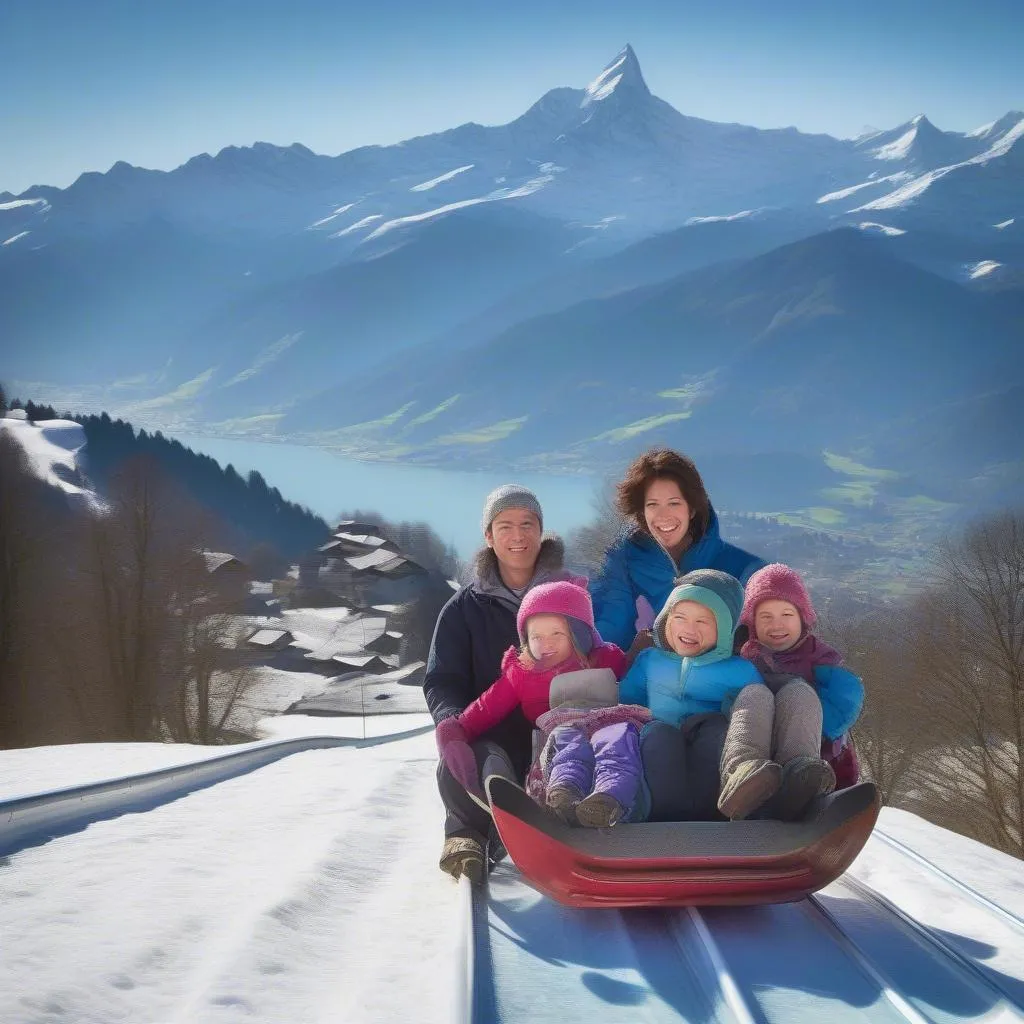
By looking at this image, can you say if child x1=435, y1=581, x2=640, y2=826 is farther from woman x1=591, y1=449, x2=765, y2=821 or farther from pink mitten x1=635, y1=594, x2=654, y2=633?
pink mitten x1=635, y1=594, x2=654, y2=633

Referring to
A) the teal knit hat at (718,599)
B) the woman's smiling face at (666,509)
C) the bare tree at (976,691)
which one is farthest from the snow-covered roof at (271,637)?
the teal knit hat at (718,599)

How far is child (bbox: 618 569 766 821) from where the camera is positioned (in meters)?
3.35

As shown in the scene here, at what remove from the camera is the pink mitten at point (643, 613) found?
15.3 feet

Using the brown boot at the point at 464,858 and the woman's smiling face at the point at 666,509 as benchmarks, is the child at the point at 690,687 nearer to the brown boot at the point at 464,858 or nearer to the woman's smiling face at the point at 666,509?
the brown boot at the point at 464,858

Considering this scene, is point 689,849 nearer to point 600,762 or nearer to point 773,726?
point 600,762

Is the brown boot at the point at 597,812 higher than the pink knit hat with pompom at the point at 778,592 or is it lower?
lower

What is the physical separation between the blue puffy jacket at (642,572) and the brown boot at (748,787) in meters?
1.47

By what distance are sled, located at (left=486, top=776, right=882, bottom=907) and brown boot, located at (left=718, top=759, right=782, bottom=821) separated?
0.16ft

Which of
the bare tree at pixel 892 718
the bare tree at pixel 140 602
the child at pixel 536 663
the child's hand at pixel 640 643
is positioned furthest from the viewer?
the bare tree at pixel 140 602

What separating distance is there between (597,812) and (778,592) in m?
1.13

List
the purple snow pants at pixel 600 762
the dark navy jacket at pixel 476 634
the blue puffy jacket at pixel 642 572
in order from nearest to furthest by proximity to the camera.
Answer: the purple snow pants at pixel 600 762 → the dark navy jacket at pixel 476 634 → the blue puffy jacket at pixel 642 572

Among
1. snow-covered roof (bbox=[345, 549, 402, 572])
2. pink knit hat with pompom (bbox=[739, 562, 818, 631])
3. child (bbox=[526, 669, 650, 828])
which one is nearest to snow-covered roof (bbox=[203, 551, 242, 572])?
snow-covered roof (bbox=[345, 549, 402, 572])

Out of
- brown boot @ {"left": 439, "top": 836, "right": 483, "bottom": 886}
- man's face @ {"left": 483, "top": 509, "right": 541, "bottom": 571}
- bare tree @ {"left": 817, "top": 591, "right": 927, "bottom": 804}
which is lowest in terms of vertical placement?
bare tree @ {"left": 817, "top": 591, "right": 927, "bottom": 804}

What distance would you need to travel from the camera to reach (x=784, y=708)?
333cm
